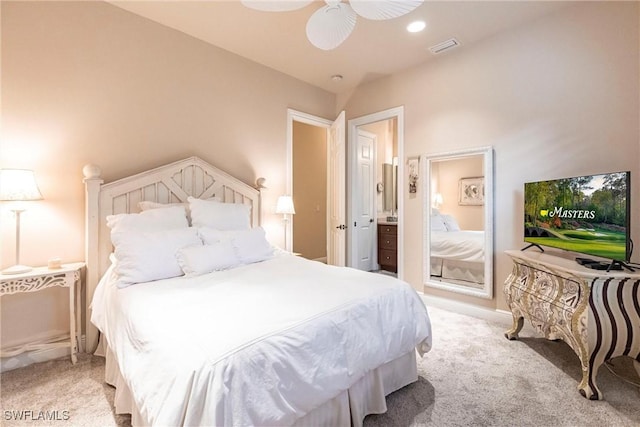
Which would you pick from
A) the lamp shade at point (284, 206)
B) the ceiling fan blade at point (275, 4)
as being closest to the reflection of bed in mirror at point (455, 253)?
the lamp shade at point (284, 206)

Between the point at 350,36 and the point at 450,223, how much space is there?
2232 mm

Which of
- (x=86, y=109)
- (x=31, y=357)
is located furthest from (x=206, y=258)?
(x=86, y=109)

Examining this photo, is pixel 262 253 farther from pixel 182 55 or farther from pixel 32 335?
pixel 182 55

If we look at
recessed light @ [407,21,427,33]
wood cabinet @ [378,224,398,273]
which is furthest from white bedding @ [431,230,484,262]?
recessed light @ [407,21,427,33]

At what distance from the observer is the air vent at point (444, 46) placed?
3014mm

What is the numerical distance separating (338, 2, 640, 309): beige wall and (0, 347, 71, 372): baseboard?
133 inches

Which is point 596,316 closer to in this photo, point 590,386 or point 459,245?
point 590,386

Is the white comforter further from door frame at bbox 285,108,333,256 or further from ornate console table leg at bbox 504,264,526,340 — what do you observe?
door frame at bbox 285,108,333,256

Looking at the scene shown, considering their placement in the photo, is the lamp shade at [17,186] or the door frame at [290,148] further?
the door frame at [290,148]

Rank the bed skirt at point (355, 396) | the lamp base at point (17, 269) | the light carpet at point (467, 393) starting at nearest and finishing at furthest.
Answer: the bed skirt at point (355, 396), the light carpet at point (467, 393), the lamp base at point (17, 269)

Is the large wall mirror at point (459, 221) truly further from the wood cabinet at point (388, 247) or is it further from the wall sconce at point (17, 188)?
the wall sconce at point (17, 188)

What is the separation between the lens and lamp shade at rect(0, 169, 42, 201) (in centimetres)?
191

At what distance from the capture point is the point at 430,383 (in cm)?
196

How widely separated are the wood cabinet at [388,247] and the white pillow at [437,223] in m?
1.35
